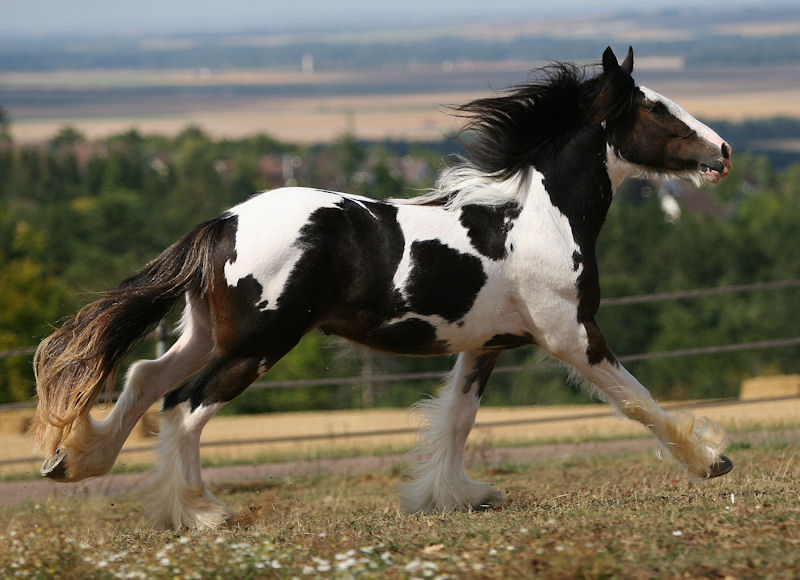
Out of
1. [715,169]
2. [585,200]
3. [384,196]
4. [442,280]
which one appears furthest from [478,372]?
[384,196]

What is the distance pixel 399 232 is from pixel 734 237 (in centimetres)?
7882

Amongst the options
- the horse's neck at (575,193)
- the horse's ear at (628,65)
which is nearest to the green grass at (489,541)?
the horse's neck at (575,193)

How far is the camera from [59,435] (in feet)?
21.0

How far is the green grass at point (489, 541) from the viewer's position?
16.0 ft

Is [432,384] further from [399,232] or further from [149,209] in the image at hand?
[149,209]

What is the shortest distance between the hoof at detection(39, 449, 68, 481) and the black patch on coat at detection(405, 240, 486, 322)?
2.10 meters

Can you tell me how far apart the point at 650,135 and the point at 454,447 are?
2230 millimetres

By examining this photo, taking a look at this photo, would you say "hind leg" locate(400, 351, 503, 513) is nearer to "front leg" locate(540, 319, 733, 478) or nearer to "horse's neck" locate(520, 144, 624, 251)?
"front leg" locate(540, 319, 733, 478)

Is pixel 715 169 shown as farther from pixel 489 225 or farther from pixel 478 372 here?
pixel 478 372

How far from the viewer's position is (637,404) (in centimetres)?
676

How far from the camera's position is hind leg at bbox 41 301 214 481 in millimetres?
6488

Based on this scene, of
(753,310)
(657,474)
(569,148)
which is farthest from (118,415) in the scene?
(753,310)

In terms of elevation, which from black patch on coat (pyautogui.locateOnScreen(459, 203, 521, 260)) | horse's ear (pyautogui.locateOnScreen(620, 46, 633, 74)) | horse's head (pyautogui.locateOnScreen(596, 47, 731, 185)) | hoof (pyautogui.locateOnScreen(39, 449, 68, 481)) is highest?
horse's ear (pyautogui.locateOnScreen(620, 46, 633, 74))

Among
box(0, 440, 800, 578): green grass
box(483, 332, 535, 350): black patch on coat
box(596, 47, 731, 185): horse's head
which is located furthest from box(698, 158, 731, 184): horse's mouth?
box(0, 440, 800, 578): green grass
